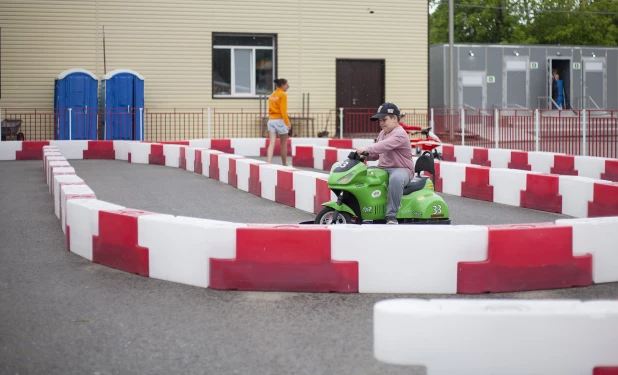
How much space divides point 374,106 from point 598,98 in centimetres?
1240

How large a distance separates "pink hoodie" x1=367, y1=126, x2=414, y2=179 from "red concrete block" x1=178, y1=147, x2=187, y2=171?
1024 centimetres

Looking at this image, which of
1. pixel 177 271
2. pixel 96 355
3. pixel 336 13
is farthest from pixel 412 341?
pixel 336 13

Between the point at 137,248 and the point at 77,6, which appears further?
the point at 77,6

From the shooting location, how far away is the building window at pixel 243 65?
87.9 ft

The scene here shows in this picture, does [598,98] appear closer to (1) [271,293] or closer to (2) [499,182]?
(2) [499,182]

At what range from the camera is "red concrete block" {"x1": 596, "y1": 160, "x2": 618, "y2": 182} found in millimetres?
13836

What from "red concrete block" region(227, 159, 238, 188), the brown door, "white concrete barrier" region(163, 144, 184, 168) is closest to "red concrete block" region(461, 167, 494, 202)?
"red concrete block" region(227, 159, 238, 188)

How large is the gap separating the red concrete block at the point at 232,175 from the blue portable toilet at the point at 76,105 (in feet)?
35.2

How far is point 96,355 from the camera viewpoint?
4375 millimetres

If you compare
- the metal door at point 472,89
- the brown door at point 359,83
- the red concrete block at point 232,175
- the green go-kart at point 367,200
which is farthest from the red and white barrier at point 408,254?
the metal door at point 472,89

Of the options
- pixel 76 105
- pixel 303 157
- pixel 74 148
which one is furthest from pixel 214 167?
pixel 76 105

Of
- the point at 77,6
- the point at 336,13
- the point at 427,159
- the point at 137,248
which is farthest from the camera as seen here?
the point at 336,13

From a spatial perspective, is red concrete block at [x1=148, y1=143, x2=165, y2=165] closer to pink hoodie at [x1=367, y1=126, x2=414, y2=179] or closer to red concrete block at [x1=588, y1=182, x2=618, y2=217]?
red concrete block at [x1=588, y1=182, x2=618, y2=217]

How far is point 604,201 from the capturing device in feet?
32.7
